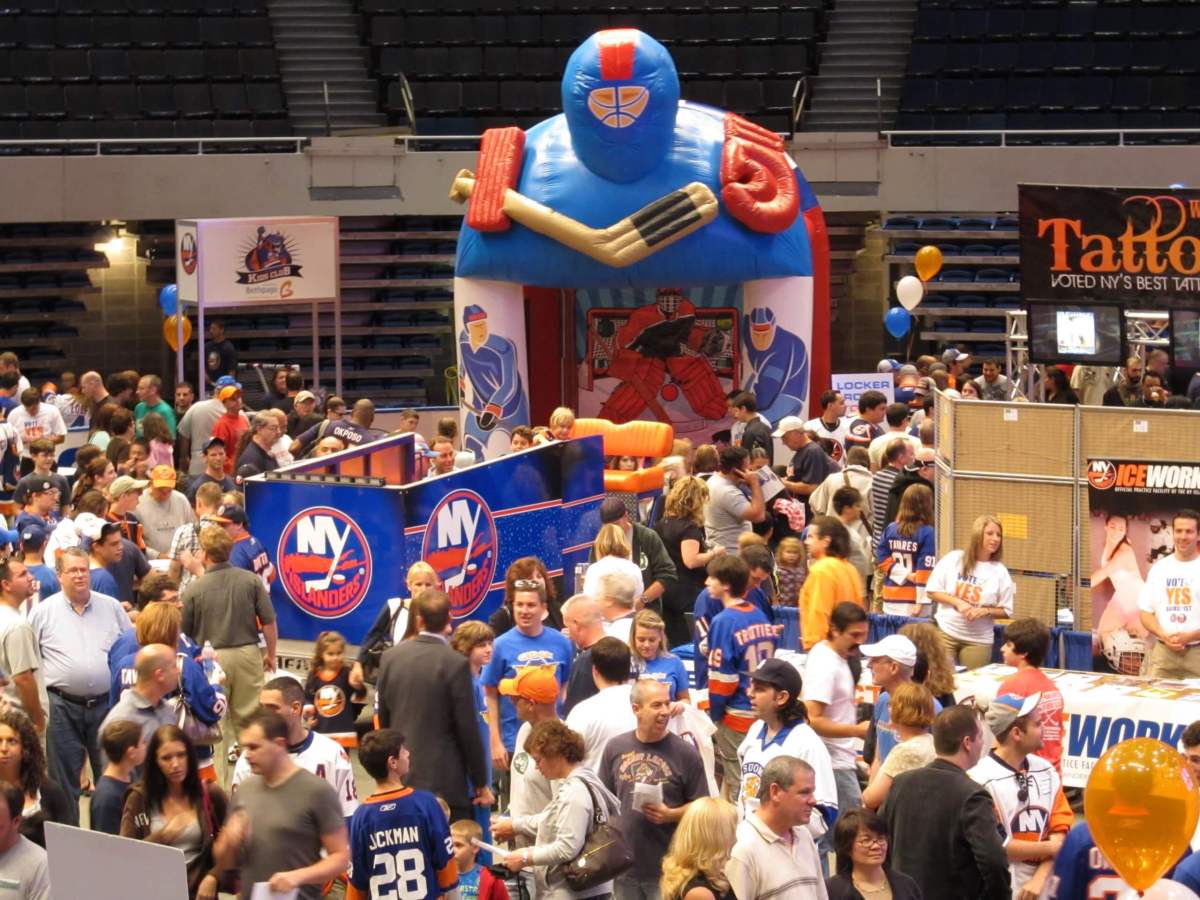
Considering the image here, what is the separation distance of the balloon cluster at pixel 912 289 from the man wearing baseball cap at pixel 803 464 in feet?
28.5

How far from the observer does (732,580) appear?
7.92 m

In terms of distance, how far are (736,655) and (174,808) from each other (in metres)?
2.83

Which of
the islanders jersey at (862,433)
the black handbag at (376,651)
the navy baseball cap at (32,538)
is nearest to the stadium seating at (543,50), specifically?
the islanders jersey at (862,433)

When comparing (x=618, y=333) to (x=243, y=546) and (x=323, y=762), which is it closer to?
(x=243, y=546)

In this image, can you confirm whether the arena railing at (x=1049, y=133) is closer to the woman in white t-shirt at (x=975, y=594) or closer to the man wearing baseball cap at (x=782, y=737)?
the woman in white t-shirt at (x=975, y=594)

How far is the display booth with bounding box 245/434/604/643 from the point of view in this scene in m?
9.30

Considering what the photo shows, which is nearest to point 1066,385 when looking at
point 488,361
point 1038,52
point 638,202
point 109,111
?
point 638,202

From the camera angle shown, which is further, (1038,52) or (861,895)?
(1038,52)

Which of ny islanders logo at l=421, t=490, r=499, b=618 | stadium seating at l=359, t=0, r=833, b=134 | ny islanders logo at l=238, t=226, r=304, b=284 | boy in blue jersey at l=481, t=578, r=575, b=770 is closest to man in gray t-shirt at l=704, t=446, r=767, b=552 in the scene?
ny islanders logo at l=421, t=490, r=499, b=618

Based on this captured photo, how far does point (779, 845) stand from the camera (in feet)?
17.7

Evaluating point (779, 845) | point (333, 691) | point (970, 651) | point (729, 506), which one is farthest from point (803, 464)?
point (779, 845)

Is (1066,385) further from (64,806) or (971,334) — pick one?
(64,806)

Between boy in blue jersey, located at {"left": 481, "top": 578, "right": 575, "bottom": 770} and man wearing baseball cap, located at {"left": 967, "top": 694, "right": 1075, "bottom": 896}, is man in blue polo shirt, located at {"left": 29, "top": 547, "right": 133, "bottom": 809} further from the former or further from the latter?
man wearing baseball cap, located at {"left": 967, "top": 694, "right": 1075, "bottom": 896}

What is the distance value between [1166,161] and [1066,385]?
296 inches
